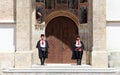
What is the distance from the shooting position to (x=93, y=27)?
891 inches

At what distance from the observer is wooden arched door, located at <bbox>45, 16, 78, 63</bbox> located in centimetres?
2475

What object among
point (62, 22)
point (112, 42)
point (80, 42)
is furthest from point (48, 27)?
point (112, 42)

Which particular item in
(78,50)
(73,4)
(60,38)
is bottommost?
(78,50)

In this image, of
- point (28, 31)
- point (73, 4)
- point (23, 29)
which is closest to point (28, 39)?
point (28, 31)

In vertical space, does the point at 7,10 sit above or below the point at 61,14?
above

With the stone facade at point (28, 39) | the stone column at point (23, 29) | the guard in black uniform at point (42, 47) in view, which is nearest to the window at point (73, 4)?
the stone facade at point (28, 39)

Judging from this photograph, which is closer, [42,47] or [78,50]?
[42,47]

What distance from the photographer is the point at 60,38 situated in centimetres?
2481

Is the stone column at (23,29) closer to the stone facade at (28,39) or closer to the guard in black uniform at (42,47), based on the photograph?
the stone facade at (28,39)

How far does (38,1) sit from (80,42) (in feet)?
11.1

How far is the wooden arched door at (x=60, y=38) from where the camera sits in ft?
81.2

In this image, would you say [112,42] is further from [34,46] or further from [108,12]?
[34,46]

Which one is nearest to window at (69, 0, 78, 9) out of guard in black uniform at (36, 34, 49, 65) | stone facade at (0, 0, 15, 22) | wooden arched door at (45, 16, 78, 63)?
wooden arched door at (45, 16, 78, 63)

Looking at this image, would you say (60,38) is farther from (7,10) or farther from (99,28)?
(7,10)
